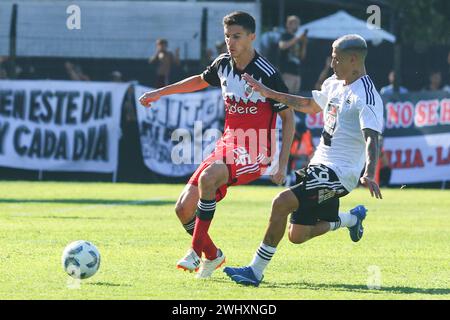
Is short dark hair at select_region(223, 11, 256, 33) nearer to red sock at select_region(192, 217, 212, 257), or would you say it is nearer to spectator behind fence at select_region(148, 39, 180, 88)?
red sock at select_region(192, 217, 212, 257)

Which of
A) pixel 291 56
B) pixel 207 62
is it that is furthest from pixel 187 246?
pixel 291 56

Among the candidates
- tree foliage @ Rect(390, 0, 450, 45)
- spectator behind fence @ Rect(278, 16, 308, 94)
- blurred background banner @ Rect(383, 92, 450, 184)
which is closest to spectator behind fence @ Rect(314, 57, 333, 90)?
spectator behind fence @ Rect(278, 16, 308, 94)

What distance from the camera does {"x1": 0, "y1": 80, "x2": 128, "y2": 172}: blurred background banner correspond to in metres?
23.2

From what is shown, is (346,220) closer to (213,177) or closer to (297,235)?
(297,235)

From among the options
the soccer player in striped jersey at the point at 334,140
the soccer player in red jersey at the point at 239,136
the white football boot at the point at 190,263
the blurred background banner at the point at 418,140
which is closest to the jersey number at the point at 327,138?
the soccer player in striped jersey at the point at 334,140

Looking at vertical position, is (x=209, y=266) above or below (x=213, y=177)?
below

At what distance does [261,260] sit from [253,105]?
144 centimetres

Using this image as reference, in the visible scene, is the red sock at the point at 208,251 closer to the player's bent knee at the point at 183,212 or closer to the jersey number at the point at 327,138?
the player's bent knee at the point at 183,212

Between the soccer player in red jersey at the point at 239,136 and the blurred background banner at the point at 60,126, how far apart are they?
44.6 ft

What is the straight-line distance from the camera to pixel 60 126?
76.4 ft

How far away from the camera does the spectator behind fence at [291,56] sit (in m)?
23.0

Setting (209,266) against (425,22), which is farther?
(425,22)
